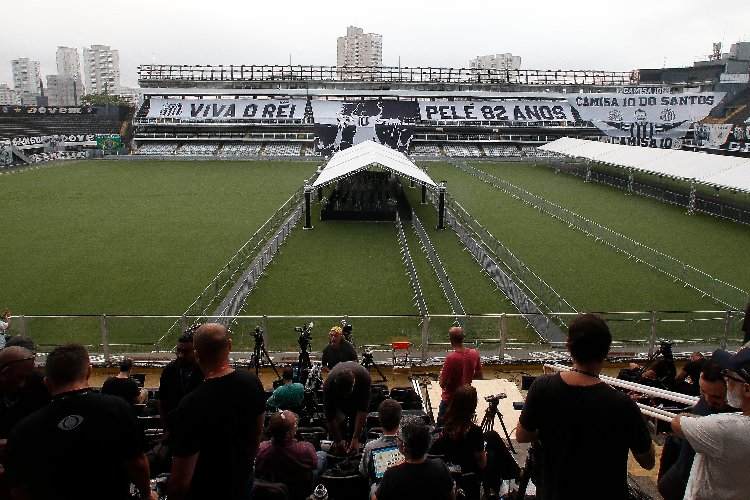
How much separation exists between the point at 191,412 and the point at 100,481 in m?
0.66

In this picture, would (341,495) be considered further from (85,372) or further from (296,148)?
(296,148)

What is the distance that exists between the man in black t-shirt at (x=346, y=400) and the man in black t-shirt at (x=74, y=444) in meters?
2.19

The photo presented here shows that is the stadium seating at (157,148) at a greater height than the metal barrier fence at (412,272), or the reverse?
the stadium seating at (157,148)

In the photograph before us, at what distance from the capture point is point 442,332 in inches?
396

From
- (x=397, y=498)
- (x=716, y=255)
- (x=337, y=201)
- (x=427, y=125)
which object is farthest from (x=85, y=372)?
(x=427, y=125)

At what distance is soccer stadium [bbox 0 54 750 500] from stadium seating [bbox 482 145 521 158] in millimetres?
498

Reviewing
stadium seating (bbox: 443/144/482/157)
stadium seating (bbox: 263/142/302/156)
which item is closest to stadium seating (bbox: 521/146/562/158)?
stadium seating (bbox: 443/144/482/157)

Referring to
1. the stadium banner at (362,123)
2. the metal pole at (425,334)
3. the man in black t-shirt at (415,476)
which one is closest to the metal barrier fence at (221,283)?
the metal pole at (425,334)

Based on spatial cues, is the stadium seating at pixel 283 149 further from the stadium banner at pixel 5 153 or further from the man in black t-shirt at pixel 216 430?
the man in black t-shirt at pixel 216 430

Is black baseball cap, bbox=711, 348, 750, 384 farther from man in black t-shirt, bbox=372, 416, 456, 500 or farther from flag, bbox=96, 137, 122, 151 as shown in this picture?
flag, bbox=96, 137, 122, 151

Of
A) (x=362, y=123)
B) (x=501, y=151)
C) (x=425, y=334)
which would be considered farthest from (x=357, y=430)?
(x=501, y=151)

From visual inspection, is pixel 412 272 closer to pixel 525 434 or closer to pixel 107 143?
pixel 525 434

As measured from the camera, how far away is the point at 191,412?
347 centimetres

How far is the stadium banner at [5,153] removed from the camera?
49938 millimetres
